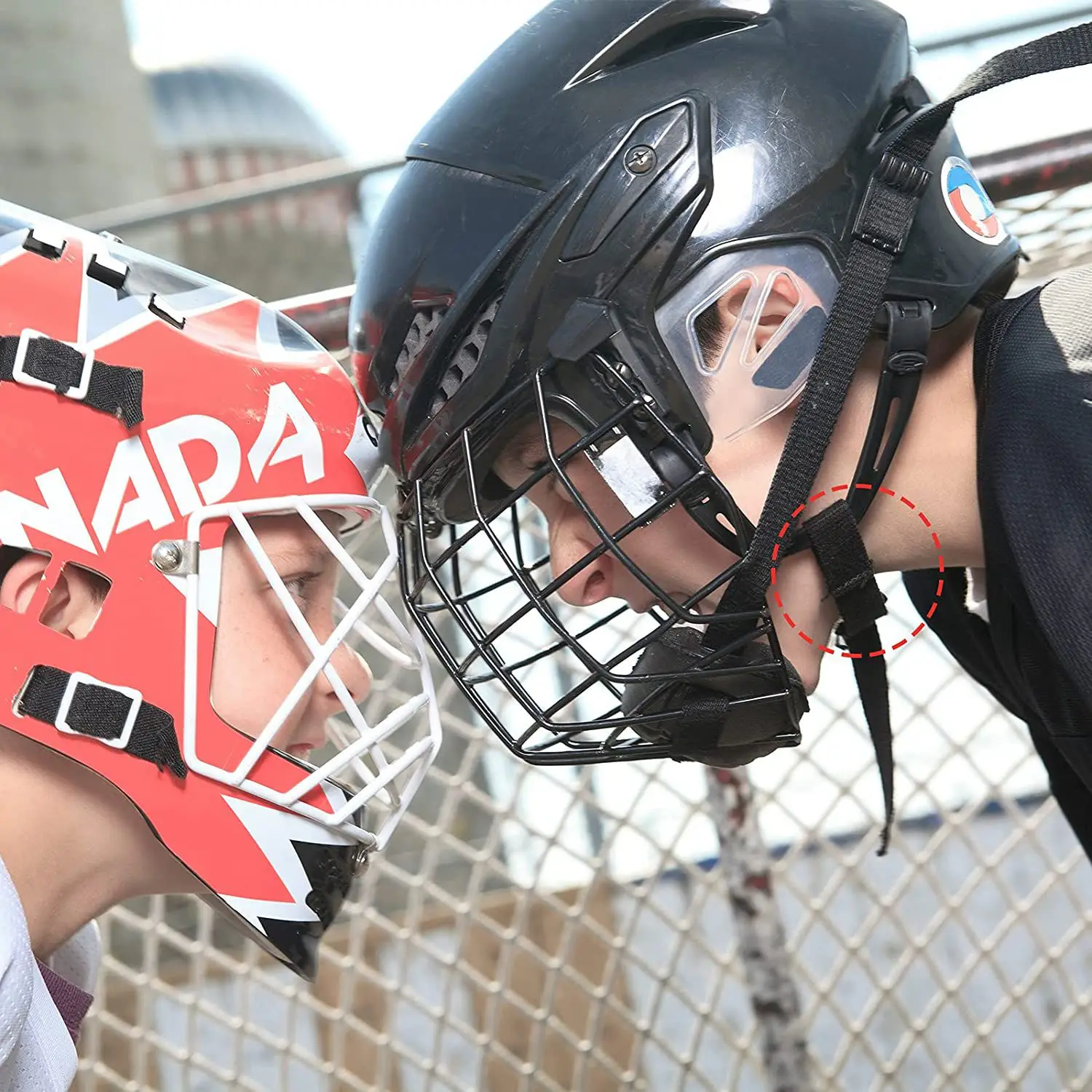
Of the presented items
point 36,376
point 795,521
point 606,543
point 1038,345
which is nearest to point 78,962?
point 36,376

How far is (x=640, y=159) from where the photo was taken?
1064 millimetres

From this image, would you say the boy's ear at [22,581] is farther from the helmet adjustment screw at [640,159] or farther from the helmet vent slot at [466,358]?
the helmet adjustment screw at [640,159]

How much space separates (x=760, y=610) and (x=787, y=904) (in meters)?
2.28

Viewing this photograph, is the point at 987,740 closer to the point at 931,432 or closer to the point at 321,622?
the point at 931,432

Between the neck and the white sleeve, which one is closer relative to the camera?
the white sleeve

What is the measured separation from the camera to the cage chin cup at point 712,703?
1145 mm

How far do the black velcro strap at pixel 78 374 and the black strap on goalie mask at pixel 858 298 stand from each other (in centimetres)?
54

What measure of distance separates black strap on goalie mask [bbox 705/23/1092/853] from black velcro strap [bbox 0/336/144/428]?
1.76 ft

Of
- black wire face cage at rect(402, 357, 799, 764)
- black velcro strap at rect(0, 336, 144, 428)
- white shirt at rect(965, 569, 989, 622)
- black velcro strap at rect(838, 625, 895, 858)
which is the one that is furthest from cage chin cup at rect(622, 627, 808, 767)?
black velcro strap at rect(0, 336, 144, 428)

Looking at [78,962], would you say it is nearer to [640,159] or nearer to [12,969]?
[12,969]

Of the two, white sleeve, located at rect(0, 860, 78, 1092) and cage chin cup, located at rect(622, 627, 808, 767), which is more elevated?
cage chin cup, located at rect(622, 627, 808, 767)

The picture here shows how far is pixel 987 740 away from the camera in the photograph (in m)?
2.20

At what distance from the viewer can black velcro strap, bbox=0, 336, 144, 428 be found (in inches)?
41.2

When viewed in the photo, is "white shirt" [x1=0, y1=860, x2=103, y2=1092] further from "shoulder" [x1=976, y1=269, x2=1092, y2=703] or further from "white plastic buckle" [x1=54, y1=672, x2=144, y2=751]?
"shoulder" [x1=976, y1=269, x2=1092, y2=703]
